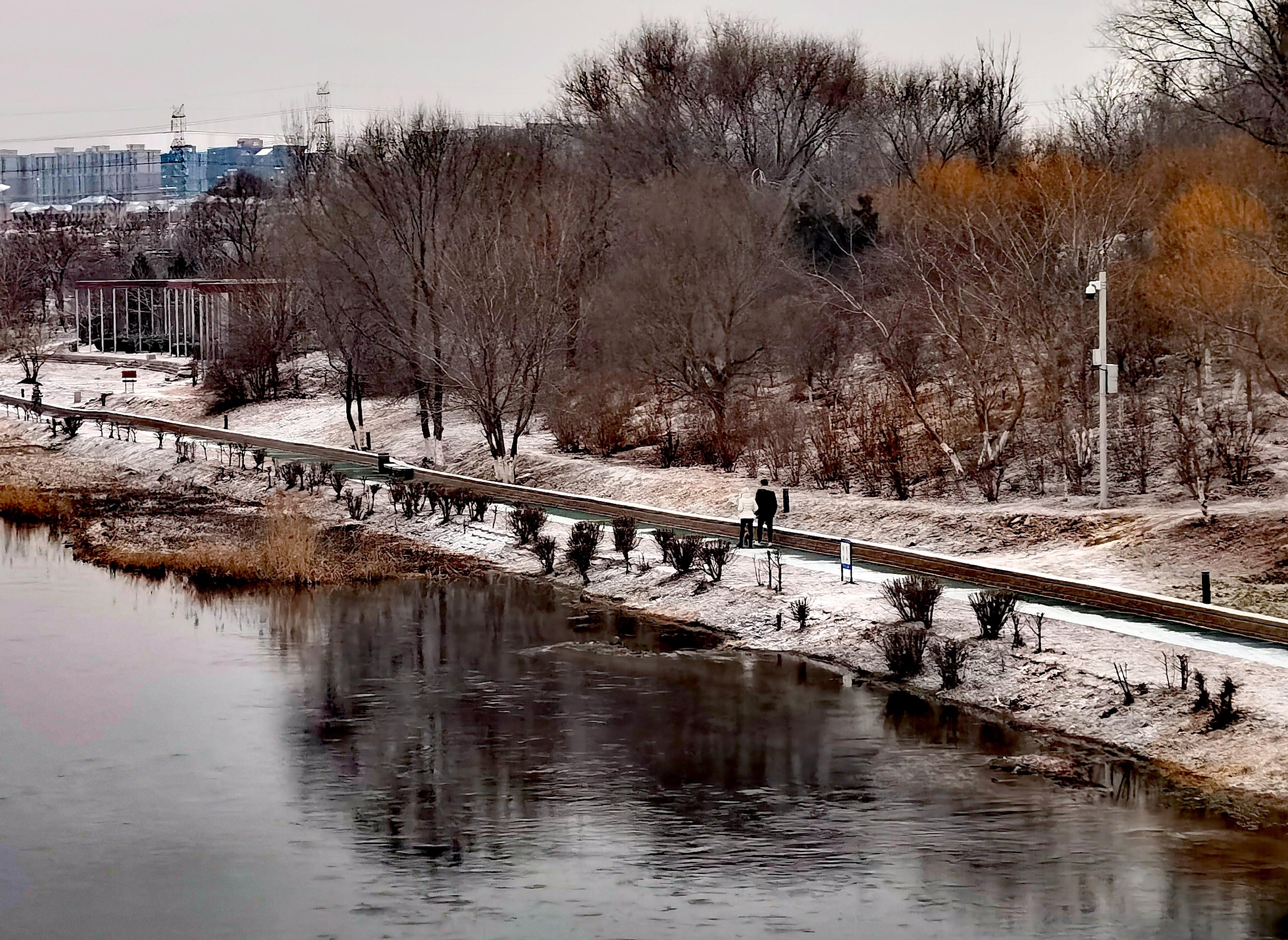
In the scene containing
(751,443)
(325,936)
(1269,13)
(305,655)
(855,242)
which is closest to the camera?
(325,936)

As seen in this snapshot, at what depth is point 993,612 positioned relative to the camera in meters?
22.3

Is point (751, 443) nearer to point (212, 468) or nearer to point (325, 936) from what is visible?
point (212, 468)

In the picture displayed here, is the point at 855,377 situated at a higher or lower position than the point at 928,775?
A: higher

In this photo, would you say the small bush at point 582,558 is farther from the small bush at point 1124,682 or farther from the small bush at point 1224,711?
the small bush at point 1224,711

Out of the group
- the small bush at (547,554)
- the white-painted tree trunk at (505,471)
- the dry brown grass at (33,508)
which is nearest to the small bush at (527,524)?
the small bush at (547,554)

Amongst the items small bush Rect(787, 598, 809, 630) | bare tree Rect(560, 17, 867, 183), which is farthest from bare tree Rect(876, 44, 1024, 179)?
small bush Rect(787, 598, 809, 630)

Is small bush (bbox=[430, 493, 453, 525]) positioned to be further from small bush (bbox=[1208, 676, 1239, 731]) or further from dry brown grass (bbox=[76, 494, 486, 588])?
small bush (bbox=[1208, 676, 1239, 731])

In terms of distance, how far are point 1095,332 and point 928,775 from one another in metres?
21.1

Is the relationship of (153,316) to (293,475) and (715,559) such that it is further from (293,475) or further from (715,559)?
(715,559)

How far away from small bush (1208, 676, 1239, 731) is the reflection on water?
218 centimetres

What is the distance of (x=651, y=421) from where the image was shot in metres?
48.3

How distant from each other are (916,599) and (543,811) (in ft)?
29.2

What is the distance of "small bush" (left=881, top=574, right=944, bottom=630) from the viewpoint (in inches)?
921

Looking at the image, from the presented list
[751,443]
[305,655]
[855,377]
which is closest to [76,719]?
[305,655]
